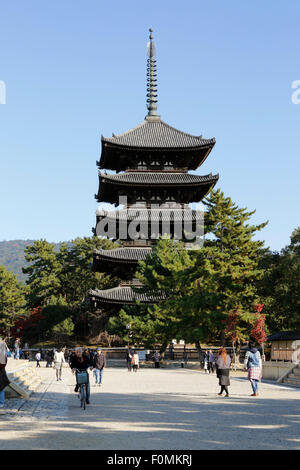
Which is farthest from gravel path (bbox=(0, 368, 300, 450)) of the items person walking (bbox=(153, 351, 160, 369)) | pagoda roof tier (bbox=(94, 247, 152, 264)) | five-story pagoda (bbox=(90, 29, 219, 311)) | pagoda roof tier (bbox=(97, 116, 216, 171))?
pagoda roof tier (bbox=(97, 116, 216, 171))

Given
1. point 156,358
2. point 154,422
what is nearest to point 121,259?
point 156,358

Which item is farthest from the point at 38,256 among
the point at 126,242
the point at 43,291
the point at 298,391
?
the point at 298,391

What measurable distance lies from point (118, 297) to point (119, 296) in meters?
0.24

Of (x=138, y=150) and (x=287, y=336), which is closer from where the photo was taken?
(x=287, y=336)

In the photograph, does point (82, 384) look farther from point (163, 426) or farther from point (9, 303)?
point (9, 303)

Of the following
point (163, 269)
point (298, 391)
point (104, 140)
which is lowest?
point (298, 391)

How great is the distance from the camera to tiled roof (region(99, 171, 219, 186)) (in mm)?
52828

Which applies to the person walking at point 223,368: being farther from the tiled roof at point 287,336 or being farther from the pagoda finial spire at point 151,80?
the pagoda finial spire at point 151,80

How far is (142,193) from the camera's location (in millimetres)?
55406

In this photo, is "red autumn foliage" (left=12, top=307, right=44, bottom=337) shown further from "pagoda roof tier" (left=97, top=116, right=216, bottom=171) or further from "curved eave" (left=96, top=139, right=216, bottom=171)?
"curved eave" (left=96, top=139, right=216, bottom=171)

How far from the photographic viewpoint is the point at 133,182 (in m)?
53.0
